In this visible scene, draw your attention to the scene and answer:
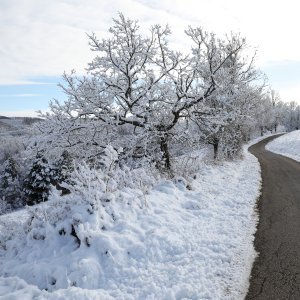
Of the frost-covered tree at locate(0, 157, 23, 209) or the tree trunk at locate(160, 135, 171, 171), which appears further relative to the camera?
the frost-covered tree at locate(0, 157, 23, 209)

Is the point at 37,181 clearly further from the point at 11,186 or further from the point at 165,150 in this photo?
the point at 165,150

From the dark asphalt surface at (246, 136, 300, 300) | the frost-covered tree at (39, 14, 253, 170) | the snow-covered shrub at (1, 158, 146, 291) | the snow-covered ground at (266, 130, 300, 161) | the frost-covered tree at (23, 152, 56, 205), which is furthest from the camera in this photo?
the frost-covered tree at (23, 152, 56, 205)

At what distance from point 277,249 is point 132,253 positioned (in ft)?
9.27

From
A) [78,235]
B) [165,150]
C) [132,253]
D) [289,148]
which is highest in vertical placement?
[165,150]

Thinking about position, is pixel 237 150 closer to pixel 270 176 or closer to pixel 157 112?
pixel 270 176

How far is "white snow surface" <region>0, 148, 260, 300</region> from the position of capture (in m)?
5.26

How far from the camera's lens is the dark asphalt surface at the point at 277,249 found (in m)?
5.18

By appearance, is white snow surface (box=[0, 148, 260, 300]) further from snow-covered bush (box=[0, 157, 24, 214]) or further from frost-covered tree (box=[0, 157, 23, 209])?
frost-covered tree (box=[0, 157, 23, 209])

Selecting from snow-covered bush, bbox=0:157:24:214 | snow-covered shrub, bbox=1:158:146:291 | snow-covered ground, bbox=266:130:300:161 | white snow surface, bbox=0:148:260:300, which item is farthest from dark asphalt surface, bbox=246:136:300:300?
snow-covered bush, bbox=0:157:24:214

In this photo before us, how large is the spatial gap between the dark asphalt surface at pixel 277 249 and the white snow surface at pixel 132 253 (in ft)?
0.66

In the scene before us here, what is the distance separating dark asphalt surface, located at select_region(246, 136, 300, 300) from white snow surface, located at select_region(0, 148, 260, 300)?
0.66 feet

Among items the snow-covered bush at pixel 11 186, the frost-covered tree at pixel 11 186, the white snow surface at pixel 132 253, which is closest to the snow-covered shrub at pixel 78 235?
the white snow surface at pixel 132 253

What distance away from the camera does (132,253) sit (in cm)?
635

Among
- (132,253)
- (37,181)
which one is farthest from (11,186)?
(132,253)
